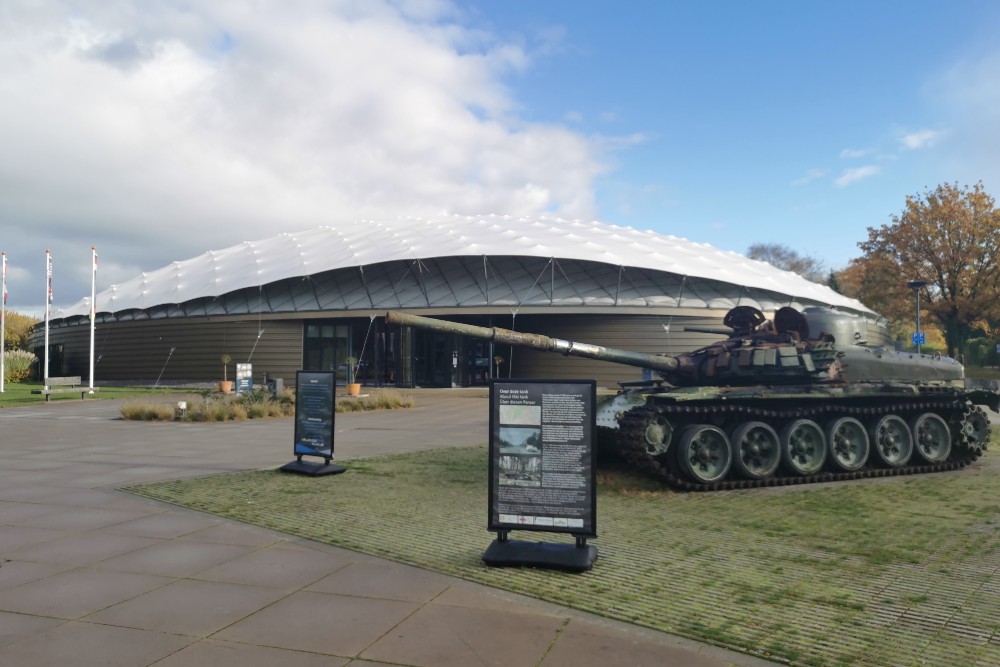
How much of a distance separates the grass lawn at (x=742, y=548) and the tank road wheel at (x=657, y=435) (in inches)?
24.6

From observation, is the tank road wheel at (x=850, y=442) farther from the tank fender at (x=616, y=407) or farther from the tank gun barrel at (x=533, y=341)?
the tank fender at (x=616, y=407)

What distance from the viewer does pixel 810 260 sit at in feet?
291

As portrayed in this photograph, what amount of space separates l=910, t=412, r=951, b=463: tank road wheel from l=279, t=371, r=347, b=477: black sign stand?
9.58 metres

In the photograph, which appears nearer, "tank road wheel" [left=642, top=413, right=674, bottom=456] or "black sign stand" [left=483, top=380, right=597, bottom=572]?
"black sign stand" [left=483, top=380, right=597, bottom=572]

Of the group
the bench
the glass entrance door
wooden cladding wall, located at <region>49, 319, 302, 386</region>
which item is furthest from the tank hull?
wooden cladding wall, located at <region>49, 319, 302, 386</region>

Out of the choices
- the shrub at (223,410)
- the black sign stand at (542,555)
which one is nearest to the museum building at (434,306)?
the shrub at (223,410)

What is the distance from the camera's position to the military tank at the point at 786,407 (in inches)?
399

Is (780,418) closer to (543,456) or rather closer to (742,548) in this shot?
(742,548)

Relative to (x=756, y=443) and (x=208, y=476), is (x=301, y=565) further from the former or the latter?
(x=756, y=443)

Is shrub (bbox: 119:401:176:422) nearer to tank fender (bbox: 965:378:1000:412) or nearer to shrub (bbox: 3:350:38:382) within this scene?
tank fender (bbox: 965:378:1000:412)

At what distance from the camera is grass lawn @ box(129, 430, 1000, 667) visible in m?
4.70

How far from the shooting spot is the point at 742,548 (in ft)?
22.6

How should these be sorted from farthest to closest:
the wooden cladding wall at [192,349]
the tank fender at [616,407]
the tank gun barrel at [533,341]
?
1. the wooden cladding wall at [192,349]
2. the tank fender at [616,407]
3. the tank gun barrel at [533,341]

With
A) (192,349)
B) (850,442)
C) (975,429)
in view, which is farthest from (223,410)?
(192,349)
